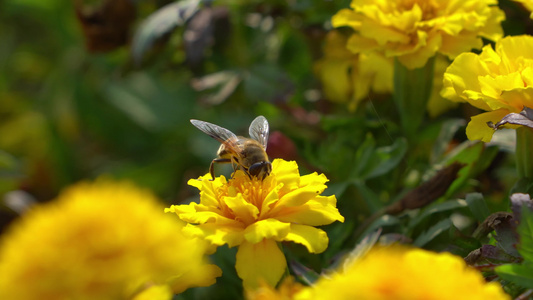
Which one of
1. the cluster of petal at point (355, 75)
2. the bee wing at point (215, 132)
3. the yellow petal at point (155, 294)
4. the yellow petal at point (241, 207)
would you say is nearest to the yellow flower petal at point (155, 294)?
the yellow petal at point (155, 294)

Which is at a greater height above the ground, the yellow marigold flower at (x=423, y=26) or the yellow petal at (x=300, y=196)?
the yellow marigold flower at (x=423, y=26)

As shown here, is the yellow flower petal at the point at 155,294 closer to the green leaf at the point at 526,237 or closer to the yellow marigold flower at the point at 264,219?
the yellow marigold flower at the point at 264,219

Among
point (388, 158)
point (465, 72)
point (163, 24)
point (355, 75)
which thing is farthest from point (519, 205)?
point (163, 24)

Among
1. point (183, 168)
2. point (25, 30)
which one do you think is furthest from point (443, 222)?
point (25, 30)

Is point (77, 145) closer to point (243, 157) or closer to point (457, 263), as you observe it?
point (243, 157)

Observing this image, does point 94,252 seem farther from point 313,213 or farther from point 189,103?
point 189,103
